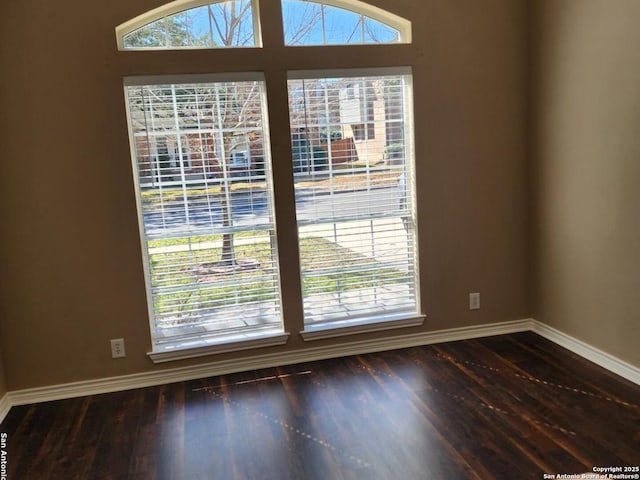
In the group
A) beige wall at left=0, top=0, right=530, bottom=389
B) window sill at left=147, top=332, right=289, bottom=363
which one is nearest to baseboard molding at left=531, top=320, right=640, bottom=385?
beige wall at left=0, top=0, right=530, bottom=389

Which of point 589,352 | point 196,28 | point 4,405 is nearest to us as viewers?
point 4,405

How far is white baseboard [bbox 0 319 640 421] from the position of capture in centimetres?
311

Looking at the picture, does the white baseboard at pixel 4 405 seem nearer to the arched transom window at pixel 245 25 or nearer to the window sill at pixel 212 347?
the window sill at pixel 212 347

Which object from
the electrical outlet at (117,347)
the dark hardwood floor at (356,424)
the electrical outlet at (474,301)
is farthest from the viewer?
the electrical outlet at (474,301)

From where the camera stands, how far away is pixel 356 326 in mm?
3562

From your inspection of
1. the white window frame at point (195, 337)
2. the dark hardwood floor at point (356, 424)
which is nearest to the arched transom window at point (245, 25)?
the white window frame at point (195, 337)

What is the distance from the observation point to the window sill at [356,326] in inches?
138

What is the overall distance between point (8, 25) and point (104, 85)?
1.88ft

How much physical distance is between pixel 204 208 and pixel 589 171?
2.44 meters

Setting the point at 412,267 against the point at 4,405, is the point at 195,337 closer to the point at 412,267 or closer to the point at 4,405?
the point at 4,405

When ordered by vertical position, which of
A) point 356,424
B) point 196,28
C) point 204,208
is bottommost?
point 356,424

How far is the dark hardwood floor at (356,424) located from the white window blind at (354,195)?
0.48 m

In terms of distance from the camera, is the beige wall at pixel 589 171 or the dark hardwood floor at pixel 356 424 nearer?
the dark hardwood floor at pixel 356 424

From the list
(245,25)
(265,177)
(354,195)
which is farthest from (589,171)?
(245,25)
